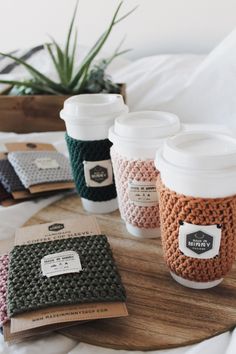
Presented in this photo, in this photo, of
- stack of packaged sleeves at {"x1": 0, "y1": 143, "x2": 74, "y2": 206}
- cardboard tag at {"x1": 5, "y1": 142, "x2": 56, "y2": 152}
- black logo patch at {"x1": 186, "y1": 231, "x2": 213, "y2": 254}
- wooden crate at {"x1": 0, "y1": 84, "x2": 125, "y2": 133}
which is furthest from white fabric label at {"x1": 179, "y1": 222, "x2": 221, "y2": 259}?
wooden crate at {"x1": 0, "y1": 84, "x2": 125, "y2": 133}

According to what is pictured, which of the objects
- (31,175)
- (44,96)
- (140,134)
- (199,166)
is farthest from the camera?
(44,96)

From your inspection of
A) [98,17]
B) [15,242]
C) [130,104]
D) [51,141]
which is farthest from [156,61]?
[15,242]

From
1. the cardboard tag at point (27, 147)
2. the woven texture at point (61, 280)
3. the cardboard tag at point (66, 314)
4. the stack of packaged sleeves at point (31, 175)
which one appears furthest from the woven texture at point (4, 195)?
the cardboard tag at point (66, 314)

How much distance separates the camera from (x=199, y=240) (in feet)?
1.48

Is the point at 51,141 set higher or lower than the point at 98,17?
lower

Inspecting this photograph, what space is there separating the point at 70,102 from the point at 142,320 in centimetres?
33

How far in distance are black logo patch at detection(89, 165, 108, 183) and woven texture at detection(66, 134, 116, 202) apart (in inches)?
0.5

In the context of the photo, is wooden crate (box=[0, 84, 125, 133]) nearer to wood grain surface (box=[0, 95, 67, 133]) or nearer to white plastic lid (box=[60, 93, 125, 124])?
wood grain surface (box=[0, 95, 67, 133])

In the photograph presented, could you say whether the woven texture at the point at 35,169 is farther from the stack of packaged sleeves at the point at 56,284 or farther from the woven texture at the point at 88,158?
the stack of packaged sleeves at the point at 56,284

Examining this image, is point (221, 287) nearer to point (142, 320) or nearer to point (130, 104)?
point (142, 320)

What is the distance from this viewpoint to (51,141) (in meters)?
0.98

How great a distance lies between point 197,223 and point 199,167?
0.21ft

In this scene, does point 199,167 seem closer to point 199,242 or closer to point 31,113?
point 199,242

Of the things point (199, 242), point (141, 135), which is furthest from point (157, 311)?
point (141, 135)
